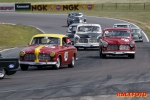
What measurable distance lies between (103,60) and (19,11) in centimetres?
5732

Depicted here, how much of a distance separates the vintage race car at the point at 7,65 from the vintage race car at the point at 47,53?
3194 millimetres

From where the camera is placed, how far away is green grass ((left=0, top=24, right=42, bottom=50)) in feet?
128

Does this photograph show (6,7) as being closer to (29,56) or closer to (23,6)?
(23,6)

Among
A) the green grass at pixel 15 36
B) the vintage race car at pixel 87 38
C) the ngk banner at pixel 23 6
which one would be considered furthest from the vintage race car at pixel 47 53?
the ngk banner at pixel 23 6

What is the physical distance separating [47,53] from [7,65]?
3587 millimetres

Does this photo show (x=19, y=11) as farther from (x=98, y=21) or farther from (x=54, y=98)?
(x=54, y=98)

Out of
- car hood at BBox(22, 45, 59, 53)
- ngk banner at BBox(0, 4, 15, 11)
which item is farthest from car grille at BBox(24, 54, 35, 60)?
ngk banner at BBox(0, 4, 15, 11)

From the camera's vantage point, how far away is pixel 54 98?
12.2 m

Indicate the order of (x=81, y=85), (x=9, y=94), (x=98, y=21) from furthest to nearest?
(x=98, y=21)
(x=81, y=85)
(x=9, y=94)

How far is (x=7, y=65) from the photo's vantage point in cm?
1672

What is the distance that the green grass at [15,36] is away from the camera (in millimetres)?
38987

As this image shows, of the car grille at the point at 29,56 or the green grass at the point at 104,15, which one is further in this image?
the green grass at the point at 104,15

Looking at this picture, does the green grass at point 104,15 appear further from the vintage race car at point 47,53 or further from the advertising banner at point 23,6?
the vintage race car at point 47,53

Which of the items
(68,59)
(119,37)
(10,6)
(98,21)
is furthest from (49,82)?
(10,6)
